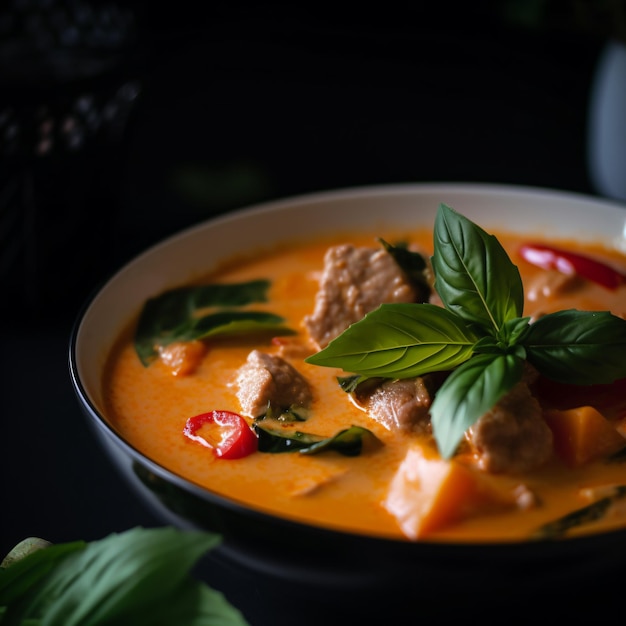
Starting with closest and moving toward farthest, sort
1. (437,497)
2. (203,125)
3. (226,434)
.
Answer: (437,497) → (226,434) → (203,125)

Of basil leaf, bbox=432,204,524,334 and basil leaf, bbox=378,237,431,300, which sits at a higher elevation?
basil leaf, bbox=432,204,524,334

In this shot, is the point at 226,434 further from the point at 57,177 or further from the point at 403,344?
the point at 57,177

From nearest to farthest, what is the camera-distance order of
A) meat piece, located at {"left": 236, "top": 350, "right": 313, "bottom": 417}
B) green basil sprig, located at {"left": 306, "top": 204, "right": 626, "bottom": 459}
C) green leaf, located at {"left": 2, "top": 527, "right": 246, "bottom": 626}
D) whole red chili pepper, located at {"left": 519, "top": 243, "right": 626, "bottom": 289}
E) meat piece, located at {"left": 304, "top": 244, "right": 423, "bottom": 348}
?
green leaf, located at {"left": 2, "top": 527, "right": 246, "bottom": 626}
green basil sprig, located at {"left": 306, "top": 204, "right": 626, "bottom": 459}
meat piece, located at {"left": 236, "top": 350, "right": 313, "bottom": 417}
meat piece, located at {"left": 304, "top": 244, "right": 423, "bottom": 348}
whole red chili pepper, located at {"left": 519, "top": 243, "right": 626, "bottom": 289}

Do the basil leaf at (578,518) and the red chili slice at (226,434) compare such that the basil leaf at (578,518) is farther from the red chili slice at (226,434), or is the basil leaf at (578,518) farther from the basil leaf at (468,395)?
the red chili slice at (226,434)

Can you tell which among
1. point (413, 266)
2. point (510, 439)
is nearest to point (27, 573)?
point (510, 439)

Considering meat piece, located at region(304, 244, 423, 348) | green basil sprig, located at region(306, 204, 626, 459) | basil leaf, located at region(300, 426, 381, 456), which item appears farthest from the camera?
meat piece, located at region(304, 244, 423, 348)

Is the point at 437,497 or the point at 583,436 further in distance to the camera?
the point at 583,436

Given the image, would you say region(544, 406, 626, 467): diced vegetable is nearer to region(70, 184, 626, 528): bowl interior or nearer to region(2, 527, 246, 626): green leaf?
region(2, 527, 246, 626): green leaf

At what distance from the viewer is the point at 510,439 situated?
6.95 feet

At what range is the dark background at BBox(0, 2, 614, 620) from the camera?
3.32 metres

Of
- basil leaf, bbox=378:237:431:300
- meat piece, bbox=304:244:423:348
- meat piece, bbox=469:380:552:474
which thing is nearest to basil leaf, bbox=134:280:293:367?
meat piece, bbox=304:244:423:348

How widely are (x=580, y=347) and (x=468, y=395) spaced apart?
383 mm

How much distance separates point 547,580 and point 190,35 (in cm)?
442

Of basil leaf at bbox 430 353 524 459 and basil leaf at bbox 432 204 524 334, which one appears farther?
basil leaf at bbox 432 204 524 334
